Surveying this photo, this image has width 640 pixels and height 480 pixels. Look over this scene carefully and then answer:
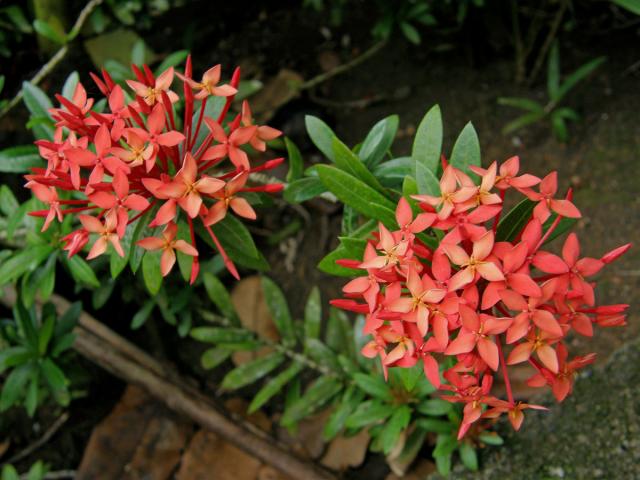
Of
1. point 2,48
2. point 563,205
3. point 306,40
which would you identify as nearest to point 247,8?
point 306,40

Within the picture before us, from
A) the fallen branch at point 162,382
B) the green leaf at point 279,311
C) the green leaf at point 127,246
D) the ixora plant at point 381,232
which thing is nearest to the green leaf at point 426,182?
the ixora plant at point 381,232

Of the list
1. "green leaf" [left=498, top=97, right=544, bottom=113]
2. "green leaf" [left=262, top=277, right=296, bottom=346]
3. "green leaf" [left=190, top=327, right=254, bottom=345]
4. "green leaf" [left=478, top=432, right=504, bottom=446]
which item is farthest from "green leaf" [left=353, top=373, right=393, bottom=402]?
"green leaf" [left=498, top=97, right=544, bottom=113]

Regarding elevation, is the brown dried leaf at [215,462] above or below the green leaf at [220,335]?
below

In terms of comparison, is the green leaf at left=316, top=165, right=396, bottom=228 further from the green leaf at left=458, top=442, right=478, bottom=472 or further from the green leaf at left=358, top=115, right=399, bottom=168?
the green leaf at left=458, top=442, right=478, bottom=472

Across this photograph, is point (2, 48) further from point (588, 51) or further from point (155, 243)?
point (588, 51)

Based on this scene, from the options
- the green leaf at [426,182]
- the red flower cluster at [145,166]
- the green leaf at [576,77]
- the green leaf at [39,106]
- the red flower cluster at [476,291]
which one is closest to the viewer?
the red flower cluster at [476,291]

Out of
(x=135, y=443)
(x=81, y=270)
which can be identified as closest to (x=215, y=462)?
(x=135, y=443)

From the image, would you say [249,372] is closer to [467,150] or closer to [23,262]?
[23,262]

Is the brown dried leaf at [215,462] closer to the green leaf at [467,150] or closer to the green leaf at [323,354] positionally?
the green leaf at [323,354]
